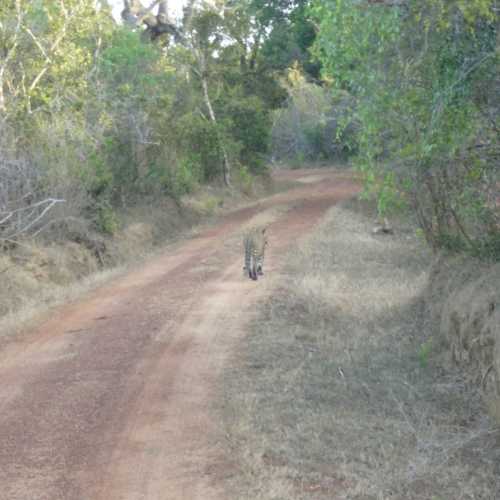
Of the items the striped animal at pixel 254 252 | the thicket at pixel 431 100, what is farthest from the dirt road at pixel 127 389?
the thicket at pixel 431 100

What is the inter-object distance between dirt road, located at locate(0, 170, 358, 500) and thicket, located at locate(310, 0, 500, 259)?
325cm

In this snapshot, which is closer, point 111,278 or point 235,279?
point 235,279

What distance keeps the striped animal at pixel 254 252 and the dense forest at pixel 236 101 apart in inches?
96.4

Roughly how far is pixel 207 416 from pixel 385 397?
2.05m

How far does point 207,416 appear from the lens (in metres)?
8.24

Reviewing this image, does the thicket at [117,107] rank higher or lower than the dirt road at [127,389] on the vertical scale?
higher

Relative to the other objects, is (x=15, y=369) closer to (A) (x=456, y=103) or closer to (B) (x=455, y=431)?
(B) (x=455, y=431)

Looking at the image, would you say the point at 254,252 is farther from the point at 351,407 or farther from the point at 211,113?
the point at 211,113

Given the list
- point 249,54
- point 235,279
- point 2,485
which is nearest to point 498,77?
point 2,485

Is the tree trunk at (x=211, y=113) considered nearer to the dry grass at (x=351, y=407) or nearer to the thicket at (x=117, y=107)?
the thicket at (x=117, y=107)

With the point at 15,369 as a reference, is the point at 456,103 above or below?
above

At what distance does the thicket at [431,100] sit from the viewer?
7.48 m

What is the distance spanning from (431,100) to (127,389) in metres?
4.51

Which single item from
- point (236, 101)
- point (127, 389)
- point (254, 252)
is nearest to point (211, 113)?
point (236, 101)
